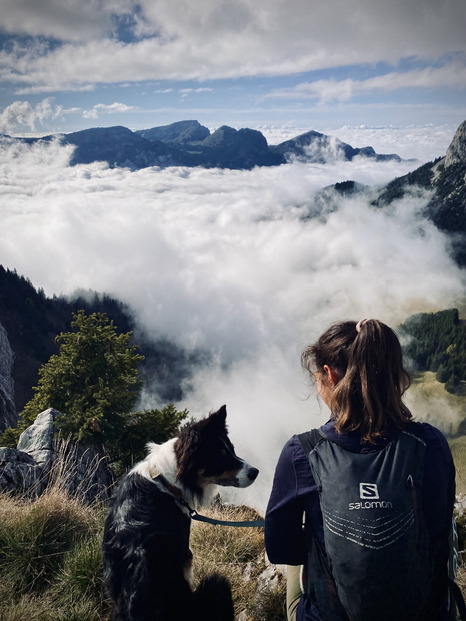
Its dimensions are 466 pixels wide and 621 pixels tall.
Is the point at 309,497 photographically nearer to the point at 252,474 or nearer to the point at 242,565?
the point at 252,474

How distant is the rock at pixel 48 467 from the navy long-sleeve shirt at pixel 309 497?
4924mm

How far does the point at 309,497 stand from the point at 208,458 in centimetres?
225

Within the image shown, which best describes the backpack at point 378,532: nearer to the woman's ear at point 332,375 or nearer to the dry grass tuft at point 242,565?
the woman's ear at point 332,375

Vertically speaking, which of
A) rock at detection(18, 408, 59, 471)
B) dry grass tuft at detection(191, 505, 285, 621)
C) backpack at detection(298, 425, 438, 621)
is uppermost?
backpack at detection(298, 425, 438, 621)

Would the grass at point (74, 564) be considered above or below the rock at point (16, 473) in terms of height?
above

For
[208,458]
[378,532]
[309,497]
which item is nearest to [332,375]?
[309,497]

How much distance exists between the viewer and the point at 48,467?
9859 mm

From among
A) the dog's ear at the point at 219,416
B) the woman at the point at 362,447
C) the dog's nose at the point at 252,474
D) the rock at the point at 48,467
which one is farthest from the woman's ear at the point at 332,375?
the rock at the point at 48,467

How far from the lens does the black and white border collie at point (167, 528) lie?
3777mm

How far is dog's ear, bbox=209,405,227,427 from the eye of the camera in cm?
461

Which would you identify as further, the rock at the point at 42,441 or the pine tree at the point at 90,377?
the pine tree at the point at 90,377

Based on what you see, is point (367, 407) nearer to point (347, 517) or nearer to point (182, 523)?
point (347, 517)

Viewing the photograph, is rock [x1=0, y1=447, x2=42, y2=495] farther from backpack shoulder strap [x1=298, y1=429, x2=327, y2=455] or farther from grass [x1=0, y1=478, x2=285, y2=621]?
backpack shoulder strap [x1=298, y1=429, x2=327, y2=455]

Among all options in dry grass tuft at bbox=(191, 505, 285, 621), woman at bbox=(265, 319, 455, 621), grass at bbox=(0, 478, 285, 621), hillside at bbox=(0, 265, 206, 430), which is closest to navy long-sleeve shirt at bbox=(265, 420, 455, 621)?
woman at bbox=(265, 319, 455, 621)
